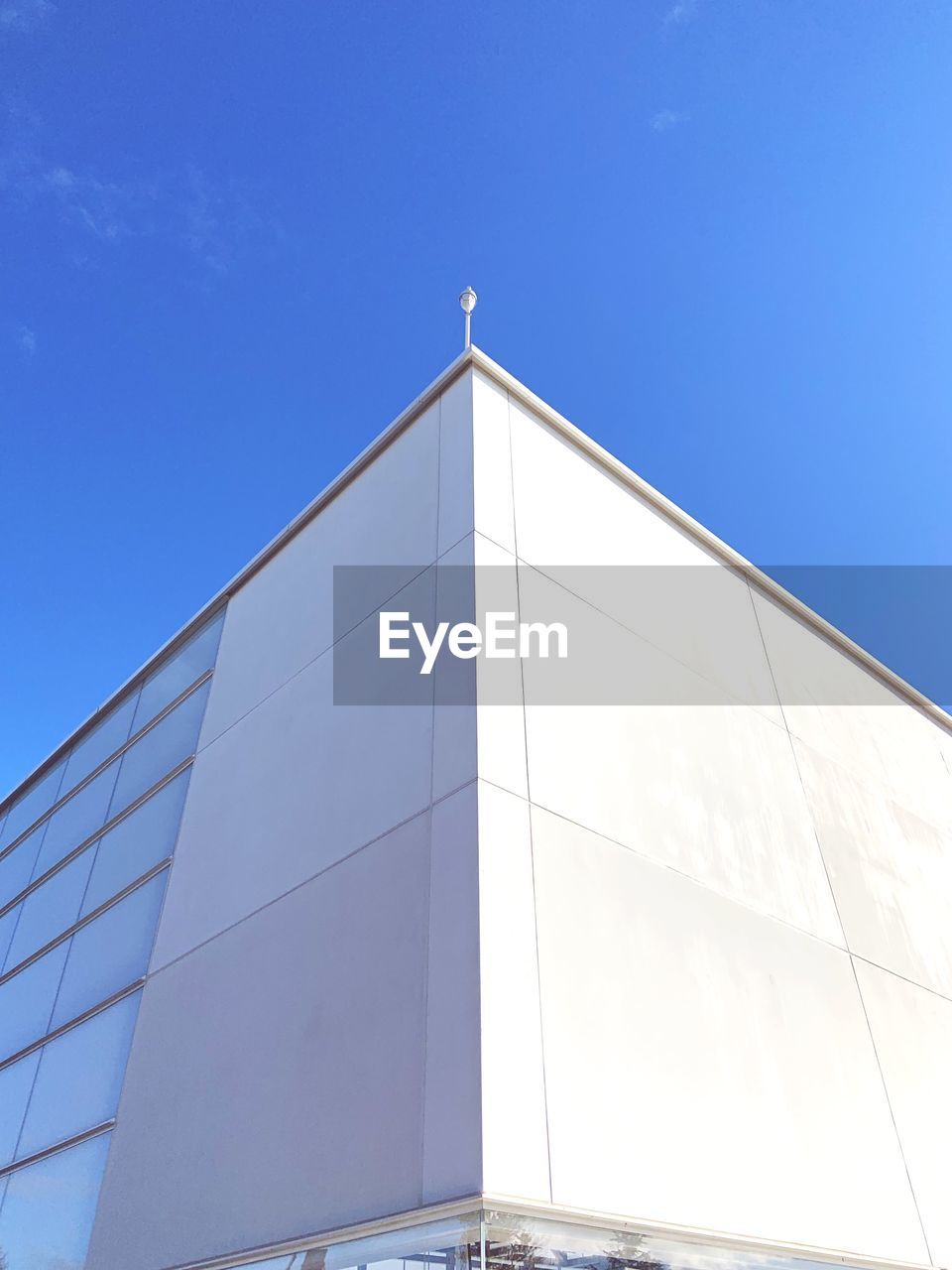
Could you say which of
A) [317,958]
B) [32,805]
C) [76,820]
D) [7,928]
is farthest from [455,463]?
[32,805]

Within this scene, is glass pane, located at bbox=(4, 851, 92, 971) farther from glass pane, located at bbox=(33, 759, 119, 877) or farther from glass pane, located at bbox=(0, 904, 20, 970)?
glass pane, located at bbox=(33, 759, 119, 877)

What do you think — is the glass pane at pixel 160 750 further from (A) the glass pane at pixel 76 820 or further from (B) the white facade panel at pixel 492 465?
(B) the white facade panel at pixel 492 465

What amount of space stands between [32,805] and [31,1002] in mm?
5046

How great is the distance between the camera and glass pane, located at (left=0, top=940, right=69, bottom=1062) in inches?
404

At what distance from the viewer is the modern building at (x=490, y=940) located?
523 cm

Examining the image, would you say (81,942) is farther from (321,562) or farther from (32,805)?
(32,805)

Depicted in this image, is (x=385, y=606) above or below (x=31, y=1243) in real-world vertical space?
above

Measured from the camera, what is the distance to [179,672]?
11.9 metres

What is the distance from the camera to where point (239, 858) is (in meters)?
8.12

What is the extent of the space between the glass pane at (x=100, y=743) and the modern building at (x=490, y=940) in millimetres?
1197

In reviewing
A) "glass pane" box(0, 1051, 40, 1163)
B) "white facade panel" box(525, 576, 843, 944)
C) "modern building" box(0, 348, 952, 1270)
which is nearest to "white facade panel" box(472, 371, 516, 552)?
"modern building" box(0, 348, 952, 1270)

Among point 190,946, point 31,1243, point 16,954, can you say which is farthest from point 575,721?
point 16,954

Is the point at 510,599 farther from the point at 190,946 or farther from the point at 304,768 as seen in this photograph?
the point at 190,946

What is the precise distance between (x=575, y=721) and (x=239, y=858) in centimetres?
344
